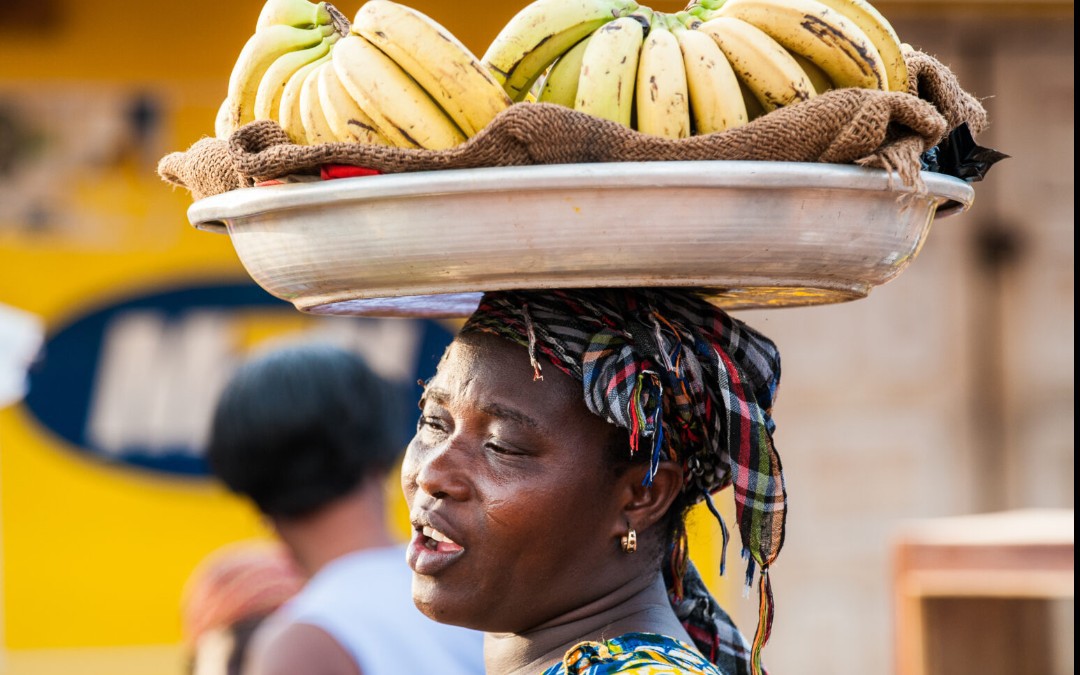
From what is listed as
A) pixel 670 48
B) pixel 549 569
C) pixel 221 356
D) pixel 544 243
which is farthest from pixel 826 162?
pixel 221 356

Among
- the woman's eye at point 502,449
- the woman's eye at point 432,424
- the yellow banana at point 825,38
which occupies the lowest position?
the woman's eye at point 502,449

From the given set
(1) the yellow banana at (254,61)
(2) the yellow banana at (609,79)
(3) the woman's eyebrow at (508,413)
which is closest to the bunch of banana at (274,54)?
(1) the yellow banana at (254,61)

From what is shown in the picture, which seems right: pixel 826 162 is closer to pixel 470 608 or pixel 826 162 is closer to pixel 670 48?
pixel 670 48

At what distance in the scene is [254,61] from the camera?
1910 mm

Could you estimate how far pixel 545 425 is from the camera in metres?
2.00

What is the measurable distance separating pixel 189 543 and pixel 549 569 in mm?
3620

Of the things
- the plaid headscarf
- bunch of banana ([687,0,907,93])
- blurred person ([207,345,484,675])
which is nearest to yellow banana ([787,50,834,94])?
bunch of banana ([687,0,907,93])

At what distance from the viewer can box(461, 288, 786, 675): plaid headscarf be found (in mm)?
1932

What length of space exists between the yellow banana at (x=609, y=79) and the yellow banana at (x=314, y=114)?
32cm

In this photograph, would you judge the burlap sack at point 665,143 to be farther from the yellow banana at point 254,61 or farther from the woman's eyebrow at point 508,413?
the woman's eyebrow at point 508,413

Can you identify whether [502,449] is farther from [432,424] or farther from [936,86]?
[936,86]

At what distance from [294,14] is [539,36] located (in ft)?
1.29

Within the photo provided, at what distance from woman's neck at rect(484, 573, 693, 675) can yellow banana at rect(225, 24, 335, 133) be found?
0.85 meters

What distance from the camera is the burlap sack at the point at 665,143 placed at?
163 cm
